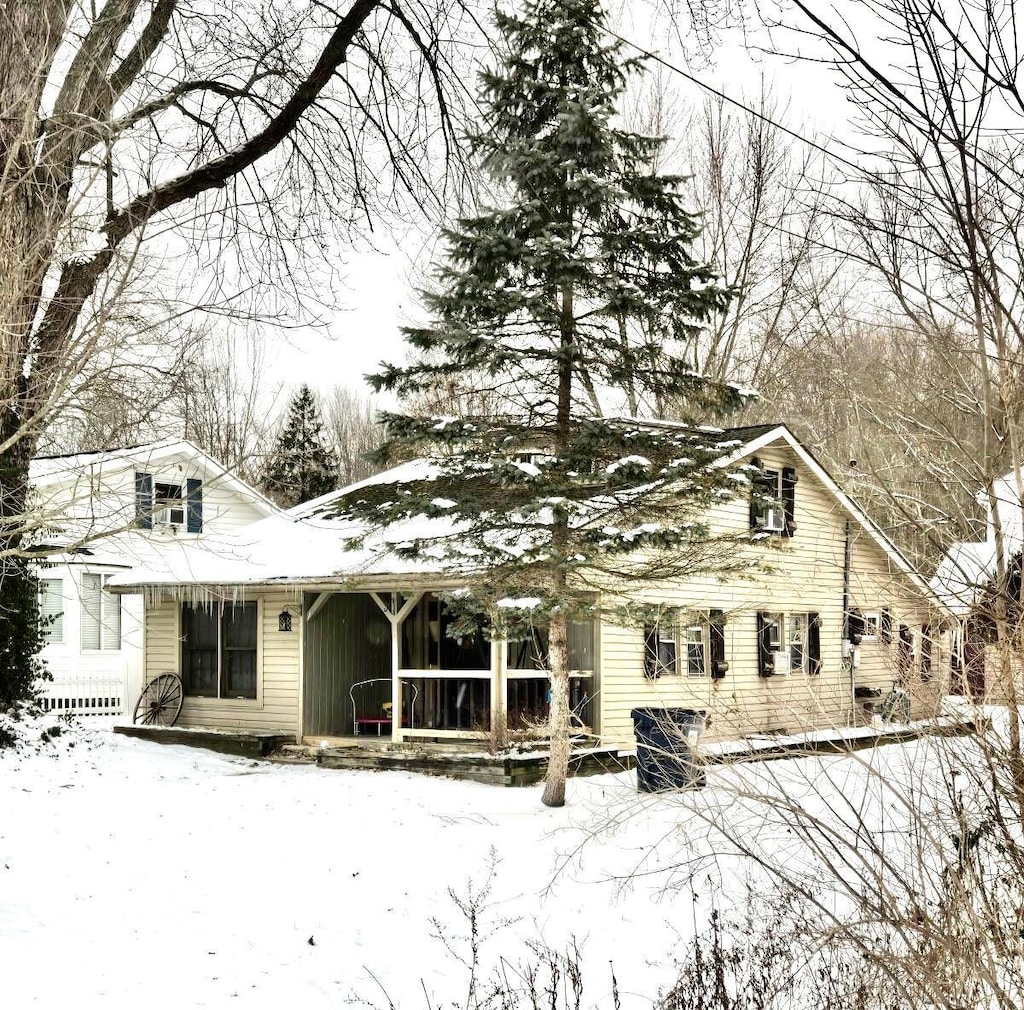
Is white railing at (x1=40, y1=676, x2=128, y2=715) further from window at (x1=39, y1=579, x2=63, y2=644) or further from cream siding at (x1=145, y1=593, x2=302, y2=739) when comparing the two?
cream siding at (x1=145, y1=593, x2=302, y2=739)

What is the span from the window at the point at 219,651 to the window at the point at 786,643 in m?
8.36

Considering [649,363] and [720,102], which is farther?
[720,102]

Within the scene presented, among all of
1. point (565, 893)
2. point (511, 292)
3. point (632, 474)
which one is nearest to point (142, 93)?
point (511, 292)

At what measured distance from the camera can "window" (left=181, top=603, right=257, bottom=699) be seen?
19172 millimetres

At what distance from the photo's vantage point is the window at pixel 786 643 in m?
19.4

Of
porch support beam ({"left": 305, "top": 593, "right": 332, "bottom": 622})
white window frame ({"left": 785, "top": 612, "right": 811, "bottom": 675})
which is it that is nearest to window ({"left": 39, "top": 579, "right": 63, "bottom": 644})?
porch support beam ({"left": 305, "top": 593, "right": 332, "bottom": 622})

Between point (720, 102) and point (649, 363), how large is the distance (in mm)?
18001

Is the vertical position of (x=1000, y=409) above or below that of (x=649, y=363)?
below

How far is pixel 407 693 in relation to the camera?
1783 centimetres

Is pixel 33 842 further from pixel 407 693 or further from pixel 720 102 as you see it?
pixel 720 102

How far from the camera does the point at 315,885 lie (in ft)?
32.0

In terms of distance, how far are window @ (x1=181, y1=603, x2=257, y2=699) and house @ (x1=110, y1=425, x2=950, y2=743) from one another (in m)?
0.03

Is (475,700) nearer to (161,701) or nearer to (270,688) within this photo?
(270,688)

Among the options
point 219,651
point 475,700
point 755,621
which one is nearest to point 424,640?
point 475,700
